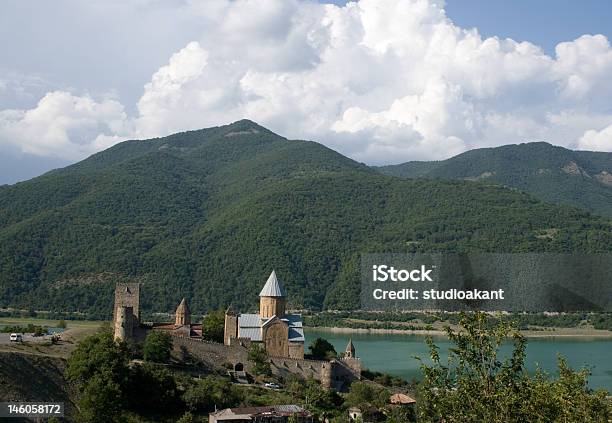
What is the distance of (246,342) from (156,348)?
4.52 metres

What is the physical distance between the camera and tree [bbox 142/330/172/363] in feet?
101

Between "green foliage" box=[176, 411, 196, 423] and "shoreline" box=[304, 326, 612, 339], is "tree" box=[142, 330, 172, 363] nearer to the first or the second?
"green foliage" box=[176, 411, 196, 423]

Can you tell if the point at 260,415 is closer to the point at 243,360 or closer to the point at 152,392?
the point at 152,392

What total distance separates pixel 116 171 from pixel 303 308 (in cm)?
5127

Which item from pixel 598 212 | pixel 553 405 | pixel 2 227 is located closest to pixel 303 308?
pixel 2 227

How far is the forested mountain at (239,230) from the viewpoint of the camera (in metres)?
86.1

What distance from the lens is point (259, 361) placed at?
32375mm

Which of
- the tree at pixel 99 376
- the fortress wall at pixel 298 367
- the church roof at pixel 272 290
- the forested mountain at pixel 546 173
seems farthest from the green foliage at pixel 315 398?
the forested mountain at pixel 546 173

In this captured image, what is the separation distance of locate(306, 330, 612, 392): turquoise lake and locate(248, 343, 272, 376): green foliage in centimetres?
969

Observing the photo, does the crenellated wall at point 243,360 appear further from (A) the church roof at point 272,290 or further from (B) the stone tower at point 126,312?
(A) the church roof at point 272,290

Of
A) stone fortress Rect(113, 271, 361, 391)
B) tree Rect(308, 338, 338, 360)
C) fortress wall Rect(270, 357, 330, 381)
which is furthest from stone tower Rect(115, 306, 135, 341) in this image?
tree Rect(308, 338, 338, 360)

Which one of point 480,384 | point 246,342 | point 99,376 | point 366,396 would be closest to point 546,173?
point 246,342

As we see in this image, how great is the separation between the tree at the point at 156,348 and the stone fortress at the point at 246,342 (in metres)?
1.28

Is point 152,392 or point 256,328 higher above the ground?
point 256,328
